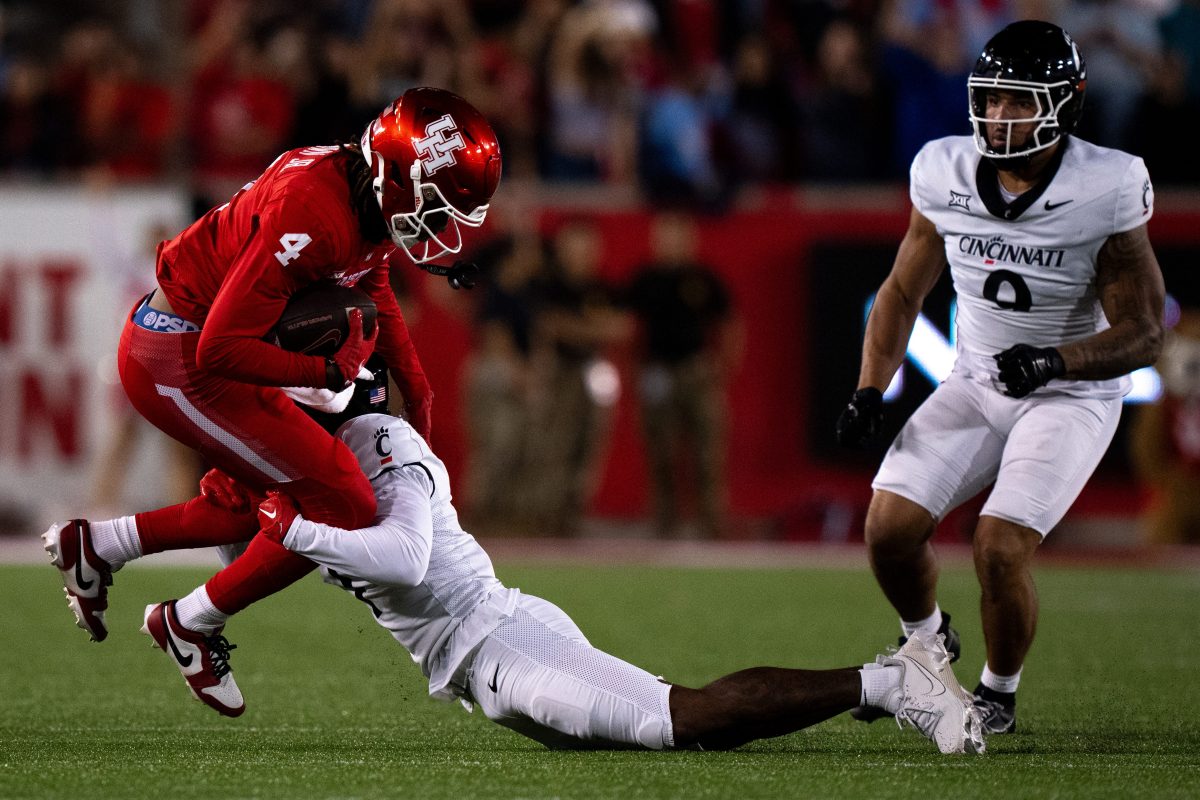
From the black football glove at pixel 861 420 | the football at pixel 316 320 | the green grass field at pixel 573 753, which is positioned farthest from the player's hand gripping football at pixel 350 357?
the black football glove at pixel 861 420

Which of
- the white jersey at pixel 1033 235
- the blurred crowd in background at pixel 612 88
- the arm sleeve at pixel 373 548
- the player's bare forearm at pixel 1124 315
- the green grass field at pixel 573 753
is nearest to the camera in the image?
the green grass field at pixel 573 753

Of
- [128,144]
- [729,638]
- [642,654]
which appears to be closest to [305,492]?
[642,654]

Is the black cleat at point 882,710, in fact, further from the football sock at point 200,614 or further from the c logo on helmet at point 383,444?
the football sock at point 200,614

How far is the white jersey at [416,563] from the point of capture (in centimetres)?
382

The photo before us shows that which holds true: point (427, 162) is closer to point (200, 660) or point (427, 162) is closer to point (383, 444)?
point (383, 444)

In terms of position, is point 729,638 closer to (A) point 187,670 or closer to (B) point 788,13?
(A) point 187,670

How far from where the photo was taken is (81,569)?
435cm

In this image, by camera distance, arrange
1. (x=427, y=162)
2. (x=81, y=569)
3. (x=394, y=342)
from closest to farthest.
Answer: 1. (x=427, y=162)
2. (x=81, y=569)
3. (x=394, y=342)

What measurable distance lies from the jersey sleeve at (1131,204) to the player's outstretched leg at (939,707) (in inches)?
48.4

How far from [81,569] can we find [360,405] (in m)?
0.81

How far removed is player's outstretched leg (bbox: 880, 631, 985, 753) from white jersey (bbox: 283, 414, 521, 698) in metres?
0.91

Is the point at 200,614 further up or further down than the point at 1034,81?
further down

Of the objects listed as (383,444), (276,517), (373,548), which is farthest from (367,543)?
(383,444)

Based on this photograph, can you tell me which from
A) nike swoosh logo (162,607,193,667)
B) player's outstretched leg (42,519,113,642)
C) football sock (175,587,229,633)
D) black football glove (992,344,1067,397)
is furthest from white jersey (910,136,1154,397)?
player's outstretched leg (42,519,113,642)
